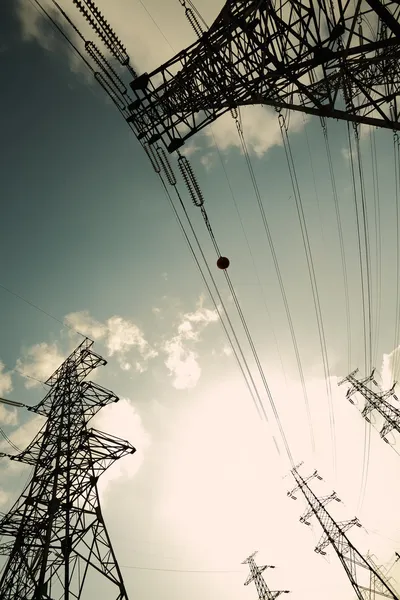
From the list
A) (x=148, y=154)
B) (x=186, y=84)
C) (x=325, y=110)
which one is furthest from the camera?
(x=148, y=154)

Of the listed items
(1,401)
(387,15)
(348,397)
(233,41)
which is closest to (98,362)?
(1,401)

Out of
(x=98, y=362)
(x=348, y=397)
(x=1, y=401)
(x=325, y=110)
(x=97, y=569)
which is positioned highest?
(x=348, y=397)

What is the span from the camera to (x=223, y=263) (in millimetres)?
7359

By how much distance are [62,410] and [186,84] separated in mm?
10463

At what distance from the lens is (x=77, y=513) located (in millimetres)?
6938

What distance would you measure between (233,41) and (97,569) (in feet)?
39.7

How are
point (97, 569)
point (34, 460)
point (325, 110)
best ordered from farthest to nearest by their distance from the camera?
point (34, 460) < point (97, 569) < point (325, 110)

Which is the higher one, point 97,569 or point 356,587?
point 97,569

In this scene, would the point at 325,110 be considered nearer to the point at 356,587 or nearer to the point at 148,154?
the point at 148,154

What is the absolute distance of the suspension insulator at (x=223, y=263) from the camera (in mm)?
7290

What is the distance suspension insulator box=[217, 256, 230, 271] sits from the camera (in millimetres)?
7290

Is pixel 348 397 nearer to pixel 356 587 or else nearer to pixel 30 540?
pixel 356 587

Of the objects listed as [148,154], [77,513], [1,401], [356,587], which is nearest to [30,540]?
[77,513]

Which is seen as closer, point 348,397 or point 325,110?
point 325,110
